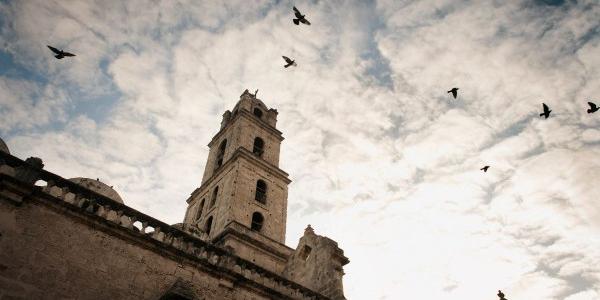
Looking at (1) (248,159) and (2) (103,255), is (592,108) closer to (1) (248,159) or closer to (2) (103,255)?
(2) (103,255)

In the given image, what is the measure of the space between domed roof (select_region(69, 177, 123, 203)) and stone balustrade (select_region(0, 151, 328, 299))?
3.20 metres

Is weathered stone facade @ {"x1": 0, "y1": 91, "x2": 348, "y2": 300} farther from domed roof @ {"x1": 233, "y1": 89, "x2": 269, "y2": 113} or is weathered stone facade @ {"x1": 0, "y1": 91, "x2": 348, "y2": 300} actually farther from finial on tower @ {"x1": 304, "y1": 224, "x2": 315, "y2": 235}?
domed roof @ {"x1": 233, "y1": 89, "x2": 269, "y2": 113}

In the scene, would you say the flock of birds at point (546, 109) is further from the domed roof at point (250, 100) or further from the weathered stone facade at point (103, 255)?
the domed roof at point (250, 100)

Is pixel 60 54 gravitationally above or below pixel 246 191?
below

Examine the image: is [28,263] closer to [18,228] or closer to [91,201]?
[18,228]

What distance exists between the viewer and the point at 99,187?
15633mm

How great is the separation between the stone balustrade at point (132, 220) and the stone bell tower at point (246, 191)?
6243mm

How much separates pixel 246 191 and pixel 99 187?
8.77 metres

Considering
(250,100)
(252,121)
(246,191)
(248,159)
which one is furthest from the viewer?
(250,100)

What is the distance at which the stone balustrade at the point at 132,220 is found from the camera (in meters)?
9.22

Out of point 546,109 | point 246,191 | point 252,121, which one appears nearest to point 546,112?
point 546,109

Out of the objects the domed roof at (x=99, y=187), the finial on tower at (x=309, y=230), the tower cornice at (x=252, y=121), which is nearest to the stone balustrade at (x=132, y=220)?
the domed roof at (x=99, y=187)

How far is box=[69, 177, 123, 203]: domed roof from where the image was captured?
15.4 meters

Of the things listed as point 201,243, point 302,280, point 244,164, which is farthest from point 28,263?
point 244,164
